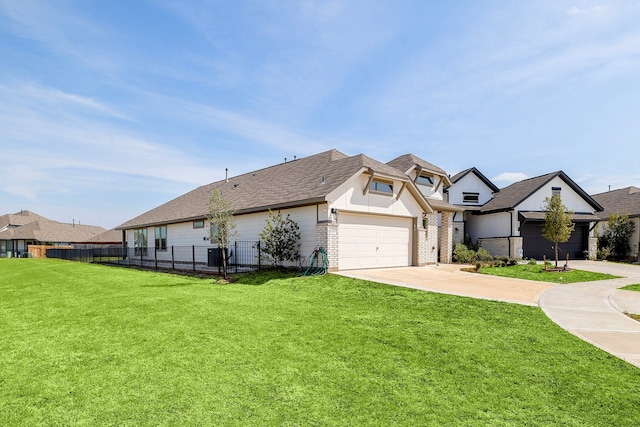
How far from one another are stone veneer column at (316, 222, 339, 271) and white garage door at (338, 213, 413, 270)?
0.59 metres

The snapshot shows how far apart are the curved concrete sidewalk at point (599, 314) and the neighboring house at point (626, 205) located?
822 inches

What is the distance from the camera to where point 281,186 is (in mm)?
18062

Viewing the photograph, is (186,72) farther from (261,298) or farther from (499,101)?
(499,101)

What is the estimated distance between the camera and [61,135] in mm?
16719

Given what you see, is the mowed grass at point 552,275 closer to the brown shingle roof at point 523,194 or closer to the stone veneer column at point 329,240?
the stone veneer column at point 329,240

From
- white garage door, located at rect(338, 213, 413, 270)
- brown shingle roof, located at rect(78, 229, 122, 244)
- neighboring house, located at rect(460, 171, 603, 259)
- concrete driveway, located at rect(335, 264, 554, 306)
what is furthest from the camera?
brown shingle roof, located at rect(78, 229, 122, 244)

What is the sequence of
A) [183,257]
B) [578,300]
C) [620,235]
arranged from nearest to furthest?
[578,300] → [183,257] → [620,235]

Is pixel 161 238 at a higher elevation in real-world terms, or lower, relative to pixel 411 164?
lower

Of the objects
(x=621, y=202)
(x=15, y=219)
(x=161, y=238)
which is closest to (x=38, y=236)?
(x=15, y=219)

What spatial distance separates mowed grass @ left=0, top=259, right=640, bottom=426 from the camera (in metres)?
3.44

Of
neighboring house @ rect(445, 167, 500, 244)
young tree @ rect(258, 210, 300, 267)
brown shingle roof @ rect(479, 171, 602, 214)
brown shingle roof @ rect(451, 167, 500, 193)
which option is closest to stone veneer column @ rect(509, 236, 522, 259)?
brown shingle roof @ rect(479, 171, 602, 214)

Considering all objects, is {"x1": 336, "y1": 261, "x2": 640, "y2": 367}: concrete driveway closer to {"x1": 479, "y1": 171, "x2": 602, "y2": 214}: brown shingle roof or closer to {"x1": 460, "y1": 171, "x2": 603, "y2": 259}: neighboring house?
{"x1": 460, "y1": 171, "x2": 603, "y2": 259}: neighboring house

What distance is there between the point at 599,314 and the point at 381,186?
9.95m

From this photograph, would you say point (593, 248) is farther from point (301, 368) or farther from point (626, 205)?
point (301, 368)
